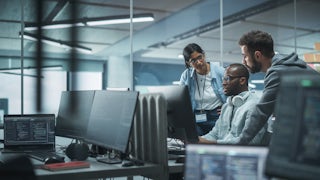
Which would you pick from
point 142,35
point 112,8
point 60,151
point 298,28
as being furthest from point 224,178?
point 298,28

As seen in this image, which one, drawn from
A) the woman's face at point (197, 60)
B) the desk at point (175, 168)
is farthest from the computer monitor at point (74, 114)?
the woman's face at point (197, 60)

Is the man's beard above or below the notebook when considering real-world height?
above

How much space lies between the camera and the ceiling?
14.2ft

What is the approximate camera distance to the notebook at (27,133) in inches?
98.5

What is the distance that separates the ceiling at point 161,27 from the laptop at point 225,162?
9.74 feet

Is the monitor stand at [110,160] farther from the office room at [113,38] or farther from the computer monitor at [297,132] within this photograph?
the computer monitor at [297,132]

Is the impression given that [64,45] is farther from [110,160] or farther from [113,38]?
[110,160]

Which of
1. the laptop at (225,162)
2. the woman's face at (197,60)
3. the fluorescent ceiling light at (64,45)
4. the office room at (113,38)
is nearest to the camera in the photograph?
the laptop at (225,162)

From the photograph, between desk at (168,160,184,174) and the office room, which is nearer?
desk at (168,160,184,174)

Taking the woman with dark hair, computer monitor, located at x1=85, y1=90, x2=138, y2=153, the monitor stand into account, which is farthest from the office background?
the monitor stand

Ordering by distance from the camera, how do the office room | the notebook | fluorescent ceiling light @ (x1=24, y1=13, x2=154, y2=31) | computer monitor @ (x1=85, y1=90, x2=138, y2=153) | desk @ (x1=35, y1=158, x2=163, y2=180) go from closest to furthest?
desk @ (x1=35, y1=158, x2=163, y2=180) → computer monitor @ (x1=85, y1=90, x2=138, y2=153) → the notebook → the office room → fluorescent ceiling light @ (x1=24, y1=13, x2=154, y2=31)

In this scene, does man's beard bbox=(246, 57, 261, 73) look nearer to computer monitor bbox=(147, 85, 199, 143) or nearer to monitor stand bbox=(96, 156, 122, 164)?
computer monitor bbox=(147, 85, 199, 143)

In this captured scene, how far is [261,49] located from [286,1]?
2873 millimetres

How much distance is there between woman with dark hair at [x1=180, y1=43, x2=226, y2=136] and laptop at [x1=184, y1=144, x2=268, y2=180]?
192 centimetres
